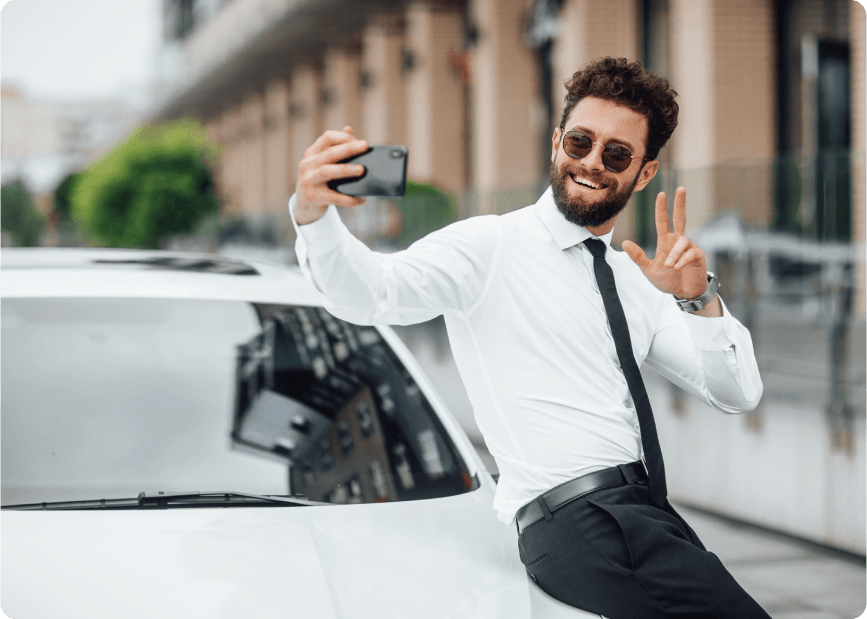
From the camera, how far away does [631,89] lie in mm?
1977

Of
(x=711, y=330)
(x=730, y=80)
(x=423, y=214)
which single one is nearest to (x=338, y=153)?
(x=711, y=330)

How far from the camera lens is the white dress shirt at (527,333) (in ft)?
6.13

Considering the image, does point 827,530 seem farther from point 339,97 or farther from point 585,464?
point 339,97

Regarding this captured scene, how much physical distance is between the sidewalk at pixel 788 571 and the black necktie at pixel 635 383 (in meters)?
2.71

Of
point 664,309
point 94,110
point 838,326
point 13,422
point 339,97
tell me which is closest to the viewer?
point 664,309

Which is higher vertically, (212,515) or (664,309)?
(664,309)

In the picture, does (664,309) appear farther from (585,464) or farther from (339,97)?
(339,97)

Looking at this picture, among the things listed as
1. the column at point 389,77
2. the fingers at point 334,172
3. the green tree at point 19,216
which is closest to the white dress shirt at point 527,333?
the fingers at point 334,172

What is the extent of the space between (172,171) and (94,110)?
501 ft

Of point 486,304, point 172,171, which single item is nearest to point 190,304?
point 486,304

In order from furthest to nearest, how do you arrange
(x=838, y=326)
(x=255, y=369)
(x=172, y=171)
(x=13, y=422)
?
1. (x=172, y=171)
2. (x=838, y=326)
3. (x=255, y=369)
4. (x=13, y=422)

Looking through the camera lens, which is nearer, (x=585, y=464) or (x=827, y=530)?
(x=585, y=464)

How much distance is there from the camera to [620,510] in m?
1.81

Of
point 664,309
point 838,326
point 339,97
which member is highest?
point 339,97
